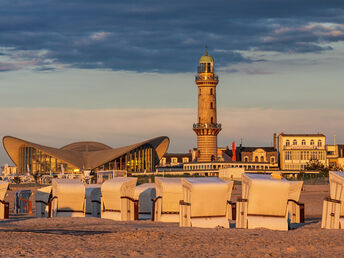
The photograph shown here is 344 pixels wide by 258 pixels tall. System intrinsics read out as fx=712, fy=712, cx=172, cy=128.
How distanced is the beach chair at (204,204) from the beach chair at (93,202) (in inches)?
350

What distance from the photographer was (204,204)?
2308 cm

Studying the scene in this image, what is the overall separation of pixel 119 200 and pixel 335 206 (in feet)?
30.5

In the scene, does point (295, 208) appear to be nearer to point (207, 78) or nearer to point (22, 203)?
point (22, 203)

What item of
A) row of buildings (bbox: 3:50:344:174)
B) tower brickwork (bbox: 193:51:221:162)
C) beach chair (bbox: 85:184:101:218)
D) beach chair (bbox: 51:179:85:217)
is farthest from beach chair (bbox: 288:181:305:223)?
tower brickwork (bbox: 193:51:221:162)

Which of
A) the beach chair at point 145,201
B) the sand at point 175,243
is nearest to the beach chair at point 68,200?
the beach chair at point 145,201

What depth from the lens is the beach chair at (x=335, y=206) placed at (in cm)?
2305

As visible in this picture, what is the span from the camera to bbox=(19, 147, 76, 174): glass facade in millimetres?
135375

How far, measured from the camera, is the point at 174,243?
17.2m

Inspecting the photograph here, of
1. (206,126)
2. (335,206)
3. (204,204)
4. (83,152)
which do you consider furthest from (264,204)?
(83,152)

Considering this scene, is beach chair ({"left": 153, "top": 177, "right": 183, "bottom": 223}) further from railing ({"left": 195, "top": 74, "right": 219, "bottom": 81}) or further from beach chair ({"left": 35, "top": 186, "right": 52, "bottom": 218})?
railing ({"left": 195, "top": 74, "right": 219, "bottom": 81})

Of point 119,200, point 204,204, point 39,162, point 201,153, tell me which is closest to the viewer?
point 204,204

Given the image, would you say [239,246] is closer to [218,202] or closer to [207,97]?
[218,202]

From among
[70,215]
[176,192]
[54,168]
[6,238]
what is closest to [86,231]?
[6,238]

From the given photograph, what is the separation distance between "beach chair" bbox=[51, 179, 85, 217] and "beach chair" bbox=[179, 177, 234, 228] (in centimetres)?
848
